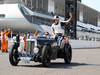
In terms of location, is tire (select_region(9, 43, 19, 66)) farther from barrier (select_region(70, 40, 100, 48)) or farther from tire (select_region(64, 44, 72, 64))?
barrier (select_region(70, 40, 100, 48))

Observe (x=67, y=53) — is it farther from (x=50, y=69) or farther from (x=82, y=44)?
(x=82, y=44)

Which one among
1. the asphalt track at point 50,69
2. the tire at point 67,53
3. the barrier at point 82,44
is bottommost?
the barrier at point 82,44

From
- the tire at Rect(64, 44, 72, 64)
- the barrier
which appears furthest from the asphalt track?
the barrier

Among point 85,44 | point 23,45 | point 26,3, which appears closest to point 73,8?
point 85,44

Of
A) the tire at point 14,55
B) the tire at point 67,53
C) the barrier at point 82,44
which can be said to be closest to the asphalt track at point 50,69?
the tire at point 14,55

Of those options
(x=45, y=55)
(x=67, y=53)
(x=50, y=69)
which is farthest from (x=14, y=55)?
(x=67, y=53)

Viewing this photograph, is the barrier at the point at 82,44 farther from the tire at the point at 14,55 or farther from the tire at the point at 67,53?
the tire at the point at 14,55

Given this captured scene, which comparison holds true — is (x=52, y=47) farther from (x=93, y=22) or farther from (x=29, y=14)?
(x=93, y=22)

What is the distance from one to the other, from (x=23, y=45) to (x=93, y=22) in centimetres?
12099

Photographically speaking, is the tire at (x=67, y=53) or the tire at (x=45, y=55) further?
the tire at (x=67, y=53)

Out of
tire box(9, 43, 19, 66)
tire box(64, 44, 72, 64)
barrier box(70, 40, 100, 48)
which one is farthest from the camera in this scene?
barrier box(70, 40, 100, 48)

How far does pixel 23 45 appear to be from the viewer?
13.0 metres

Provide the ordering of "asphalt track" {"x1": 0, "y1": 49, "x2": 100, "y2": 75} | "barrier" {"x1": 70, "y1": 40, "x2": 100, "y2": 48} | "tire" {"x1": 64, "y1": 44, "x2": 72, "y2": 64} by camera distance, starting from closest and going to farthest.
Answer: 1. "asphalt track" {"x1": 0, "y1": 49, "x2": 100, "y2": 75}
2. "tire" {"x1": 64, "y1": 44, "x2": 72, "y2": 64}
3. "barrier" {"x1": 70, "y1": 40, "x2": 100, "y2": 48}

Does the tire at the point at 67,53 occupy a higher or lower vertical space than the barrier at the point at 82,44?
higher
